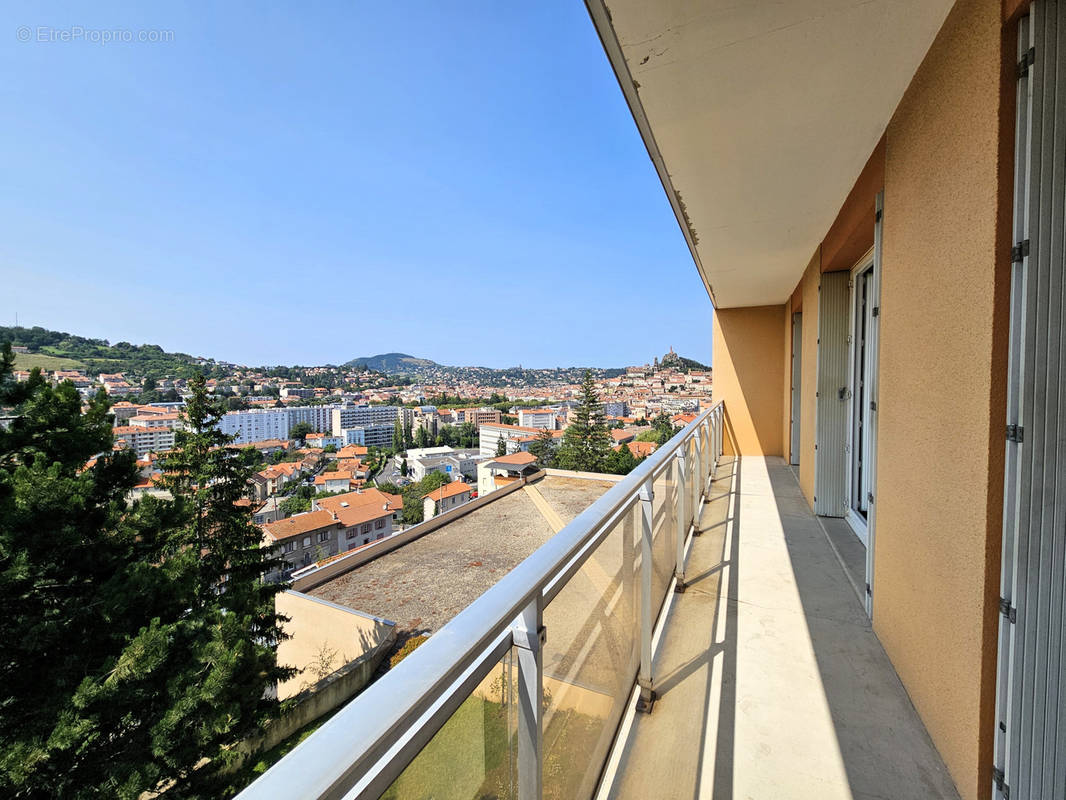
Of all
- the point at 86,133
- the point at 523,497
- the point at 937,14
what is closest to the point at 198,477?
the point at 523,497

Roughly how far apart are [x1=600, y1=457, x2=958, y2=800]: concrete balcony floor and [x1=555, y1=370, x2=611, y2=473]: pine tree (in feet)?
97.9

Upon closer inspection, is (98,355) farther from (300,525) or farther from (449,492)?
(449,492)

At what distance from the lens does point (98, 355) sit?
3938 cm

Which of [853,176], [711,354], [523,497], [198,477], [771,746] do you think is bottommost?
[523,497]

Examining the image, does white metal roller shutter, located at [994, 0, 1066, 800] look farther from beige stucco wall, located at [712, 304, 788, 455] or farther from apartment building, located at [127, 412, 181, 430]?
apartment building, located at [127, 412, 181, 430]

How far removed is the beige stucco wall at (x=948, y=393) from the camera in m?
1.33

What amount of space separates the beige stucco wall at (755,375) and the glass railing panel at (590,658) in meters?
6.77

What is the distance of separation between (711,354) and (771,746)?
7619 millimetres

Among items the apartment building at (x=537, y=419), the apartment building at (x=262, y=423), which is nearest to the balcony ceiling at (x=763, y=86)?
the apartment building at (x=537, y=419)

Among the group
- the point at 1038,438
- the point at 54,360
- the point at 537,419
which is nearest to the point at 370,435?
the point at 537,419

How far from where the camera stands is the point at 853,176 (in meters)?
2.91

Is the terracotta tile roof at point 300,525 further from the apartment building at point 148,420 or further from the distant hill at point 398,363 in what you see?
the distant hill at point 398,363

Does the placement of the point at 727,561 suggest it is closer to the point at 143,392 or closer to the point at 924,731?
the point at 924,731

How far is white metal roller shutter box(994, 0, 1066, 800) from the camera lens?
1.14 m
